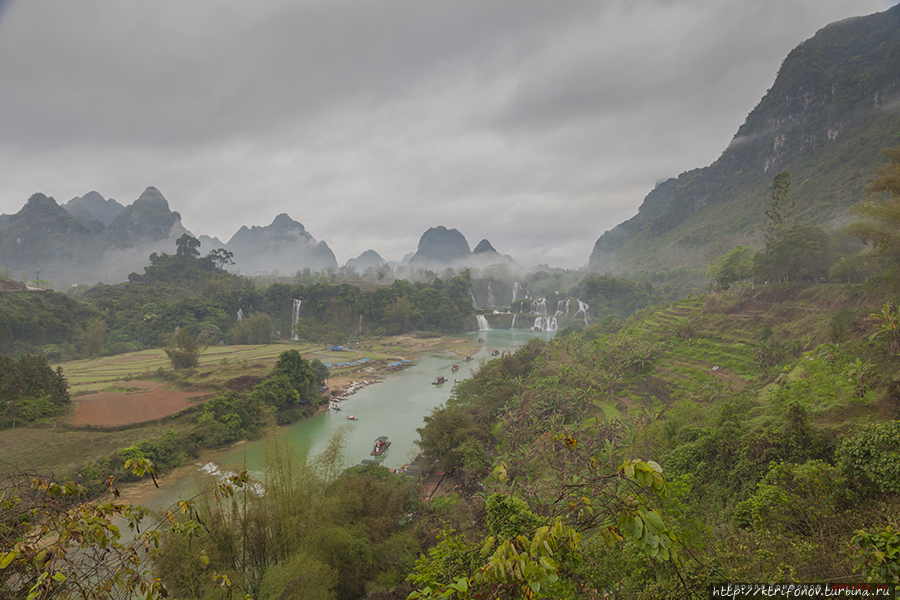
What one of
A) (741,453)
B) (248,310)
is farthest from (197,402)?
(248,310)

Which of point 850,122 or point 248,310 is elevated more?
point 850,122

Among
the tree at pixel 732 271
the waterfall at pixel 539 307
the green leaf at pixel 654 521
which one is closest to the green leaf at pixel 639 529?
the green leaf at pixel 654 521

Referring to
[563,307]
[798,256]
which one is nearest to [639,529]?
[798,256]

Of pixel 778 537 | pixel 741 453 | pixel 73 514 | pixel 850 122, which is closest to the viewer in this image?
pixel 73 514

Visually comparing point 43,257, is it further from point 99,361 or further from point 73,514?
point 73,514

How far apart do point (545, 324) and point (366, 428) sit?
44.7 meters

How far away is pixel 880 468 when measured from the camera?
512 cm

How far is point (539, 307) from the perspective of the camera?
6788 centimetres

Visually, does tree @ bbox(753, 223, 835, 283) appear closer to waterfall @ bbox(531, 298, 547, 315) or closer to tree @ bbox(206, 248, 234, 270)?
waterfall @ bbox(531, 298, 547, 315)

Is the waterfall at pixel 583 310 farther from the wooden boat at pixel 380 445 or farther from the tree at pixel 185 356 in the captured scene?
the tree at pixel 185 356

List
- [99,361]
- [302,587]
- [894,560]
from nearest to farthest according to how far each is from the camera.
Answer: [894,560] → [302,587] → [99,361]

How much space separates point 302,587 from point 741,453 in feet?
30.2

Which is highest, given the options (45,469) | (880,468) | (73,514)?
(73,514)

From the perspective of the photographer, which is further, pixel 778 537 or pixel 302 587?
pixel 302 587
